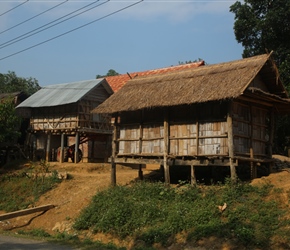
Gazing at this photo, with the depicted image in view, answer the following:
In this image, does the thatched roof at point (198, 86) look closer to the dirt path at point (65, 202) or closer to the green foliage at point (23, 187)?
the dirt path at point (65, 202)

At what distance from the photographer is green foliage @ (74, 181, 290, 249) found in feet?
36.4

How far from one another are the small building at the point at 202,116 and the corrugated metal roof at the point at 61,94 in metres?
8.60

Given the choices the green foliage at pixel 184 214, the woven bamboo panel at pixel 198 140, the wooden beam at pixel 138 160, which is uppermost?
the woven bamboo panel at pixel 198 140

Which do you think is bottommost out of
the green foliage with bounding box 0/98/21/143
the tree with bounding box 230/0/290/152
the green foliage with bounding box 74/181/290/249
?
the green foliage with bounding box 74/181/290/249

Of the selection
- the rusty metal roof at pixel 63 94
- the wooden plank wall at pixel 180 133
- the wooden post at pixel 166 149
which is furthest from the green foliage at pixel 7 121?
the wooden post at pixel 166 149

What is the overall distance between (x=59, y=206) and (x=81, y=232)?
3456 millimetres

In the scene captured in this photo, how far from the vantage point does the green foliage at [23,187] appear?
19.0 metres

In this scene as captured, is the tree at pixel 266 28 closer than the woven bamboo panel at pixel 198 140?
No

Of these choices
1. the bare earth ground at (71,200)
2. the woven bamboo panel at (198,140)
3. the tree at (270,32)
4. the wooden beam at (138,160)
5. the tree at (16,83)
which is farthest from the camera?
the tree at (16,83)

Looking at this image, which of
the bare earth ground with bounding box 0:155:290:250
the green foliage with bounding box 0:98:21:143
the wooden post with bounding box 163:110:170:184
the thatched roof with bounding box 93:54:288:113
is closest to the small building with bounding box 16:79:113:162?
the green foliage with bounding box 0:98:21:143

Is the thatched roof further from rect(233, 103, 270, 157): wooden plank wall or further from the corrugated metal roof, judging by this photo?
the corrugated metal roof

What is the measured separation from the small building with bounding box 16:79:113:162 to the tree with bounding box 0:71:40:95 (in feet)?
70.1

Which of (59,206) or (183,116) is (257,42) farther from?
(59,206)

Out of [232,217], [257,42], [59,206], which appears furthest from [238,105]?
[257,42]
